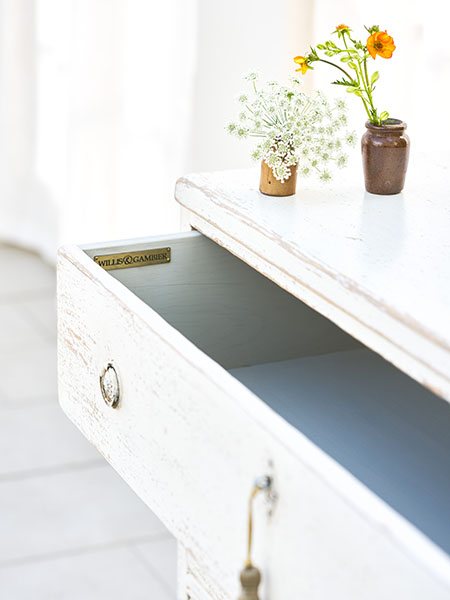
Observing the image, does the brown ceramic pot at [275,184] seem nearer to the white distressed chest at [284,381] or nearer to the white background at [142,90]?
the white distressed chest at [284,381]

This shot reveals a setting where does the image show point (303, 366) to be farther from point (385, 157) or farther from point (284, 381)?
point (385, 157)

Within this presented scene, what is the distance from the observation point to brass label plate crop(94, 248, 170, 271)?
0.95m

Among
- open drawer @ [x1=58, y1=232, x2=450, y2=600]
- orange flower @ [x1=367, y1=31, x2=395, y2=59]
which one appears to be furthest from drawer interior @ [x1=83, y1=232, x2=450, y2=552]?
orange flower @ [x1=367, y1=31, x2=395, y2=59]

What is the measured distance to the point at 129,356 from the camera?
80 cm

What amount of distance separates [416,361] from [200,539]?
0.67ft

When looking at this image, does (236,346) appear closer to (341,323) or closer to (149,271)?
(149,271)

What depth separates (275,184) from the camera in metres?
0.94

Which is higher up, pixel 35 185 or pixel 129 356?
pixel 129 356

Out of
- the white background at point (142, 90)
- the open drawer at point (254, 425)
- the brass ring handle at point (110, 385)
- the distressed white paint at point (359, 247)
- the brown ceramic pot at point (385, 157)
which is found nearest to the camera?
the open drawer at point (254, 425)

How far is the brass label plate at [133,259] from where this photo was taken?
3.12 ft

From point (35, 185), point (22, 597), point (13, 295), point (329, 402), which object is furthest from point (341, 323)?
point (35, 185)

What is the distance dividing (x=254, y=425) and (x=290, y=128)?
39cm

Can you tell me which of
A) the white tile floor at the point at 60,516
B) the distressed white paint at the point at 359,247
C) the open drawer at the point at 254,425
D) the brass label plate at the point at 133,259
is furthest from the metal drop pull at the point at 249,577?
the white tile floor at the point at 60,516

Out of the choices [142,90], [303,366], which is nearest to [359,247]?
[303,366]
